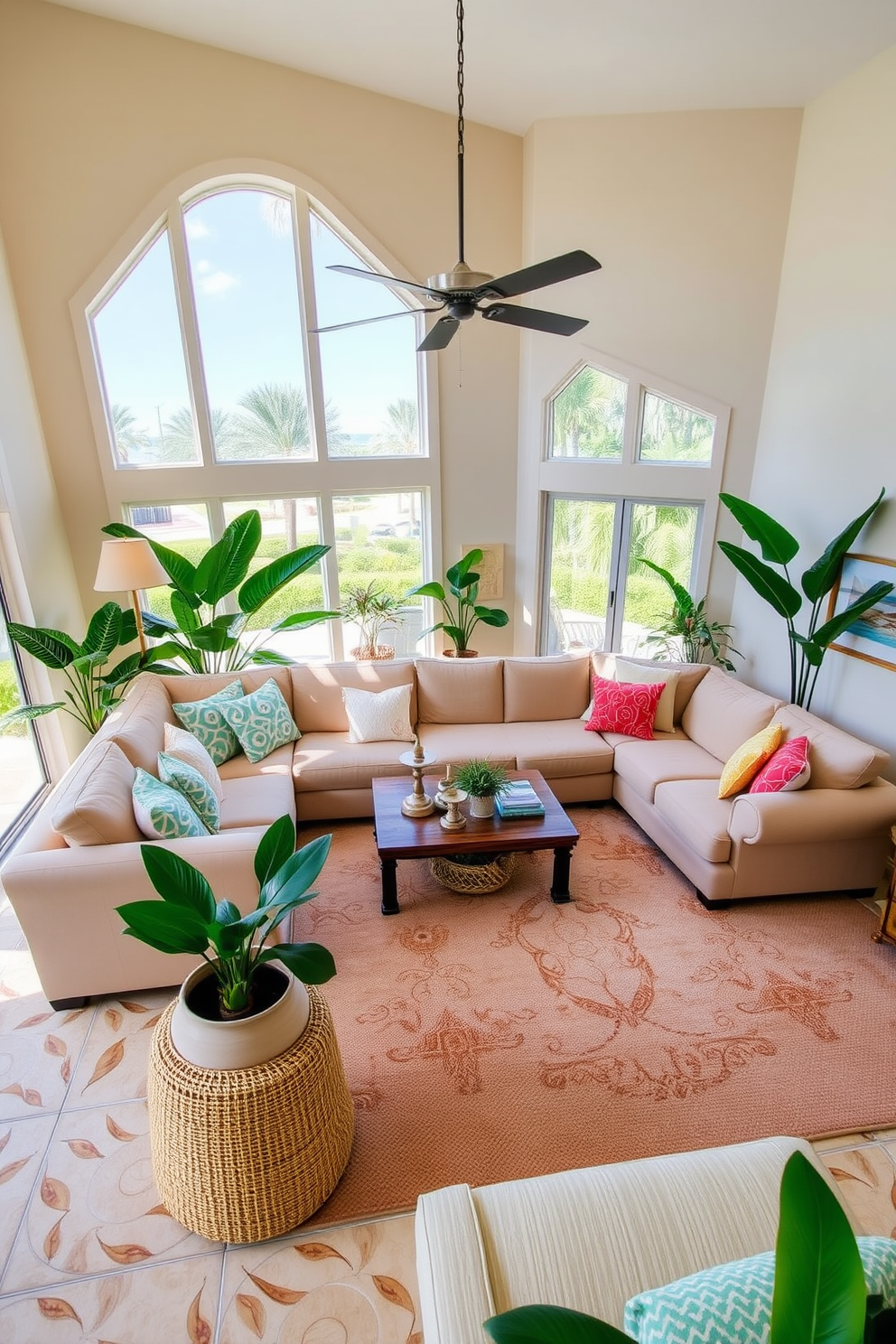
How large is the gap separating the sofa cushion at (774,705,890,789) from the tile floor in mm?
1533

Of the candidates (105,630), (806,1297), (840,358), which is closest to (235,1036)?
(806,1297)

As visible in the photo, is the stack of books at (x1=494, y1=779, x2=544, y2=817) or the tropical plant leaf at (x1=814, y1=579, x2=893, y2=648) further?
the tropical plant leaf at (x1=814, y1=579, x2=893, y2=648)

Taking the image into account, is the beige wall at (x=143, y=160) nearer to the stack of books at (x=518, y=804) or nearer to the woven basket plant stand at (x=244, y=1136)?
the stack of books at (x=518, y=804)

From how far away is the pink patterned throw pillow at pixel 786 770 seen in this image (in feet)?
11.0

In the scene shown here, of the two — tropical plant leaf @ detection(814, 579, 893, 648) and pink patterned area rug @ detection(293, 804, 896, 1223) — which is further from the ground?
tropical plant leaf @ detection(814, 579, 893, 648)

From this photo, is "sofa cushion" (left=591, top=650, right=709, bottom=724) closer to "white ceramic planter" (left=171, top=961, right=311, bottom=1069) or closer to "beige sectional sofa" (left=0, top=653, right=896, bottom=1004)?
"beige sectional sofa" (left=0, top=653, right=896, bottom=1004)

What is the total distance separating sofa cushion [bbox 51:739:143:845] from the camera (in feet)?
8.99

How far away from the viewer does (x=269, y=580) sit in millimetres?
4953

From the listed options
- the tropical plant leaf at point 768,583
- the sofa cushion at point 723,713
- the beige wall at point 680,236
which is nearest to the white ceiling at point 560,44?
the beige wall at point 680,236

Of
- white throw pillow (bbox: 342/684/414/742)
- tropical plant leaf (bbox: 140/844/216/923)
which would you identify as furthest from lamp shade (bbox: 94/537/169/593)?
tropical plant leaf (bbox: 140/844/216/923)

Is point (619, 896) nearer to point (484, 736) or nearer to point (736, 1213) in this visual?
point (484, 736)

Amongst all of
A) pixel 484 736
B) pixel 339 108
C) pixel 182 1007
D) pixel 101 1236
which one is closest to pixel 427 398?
pixel 339 108

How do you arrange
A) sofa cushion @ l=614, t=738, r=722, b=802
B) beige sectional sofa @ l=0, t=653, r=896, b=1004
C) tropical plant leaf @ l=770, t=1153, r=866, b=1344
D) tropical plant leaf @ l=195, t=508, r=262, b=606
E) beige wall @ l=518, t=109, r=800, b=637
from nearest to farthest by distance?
tropical plant leaf @ l=770, t=1153, r=866, b=1344
beige sectional sofa @ l=0, t=653, r=896, b=1004
sofa cushion @ l=614, t=738, r=722, b=802
beige wall @ l=518, t=109, r=800, b=637
tropical plant leaf @ l=195, t=508, r=262, b=606

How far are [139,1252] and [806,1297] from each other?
82.8 inches
